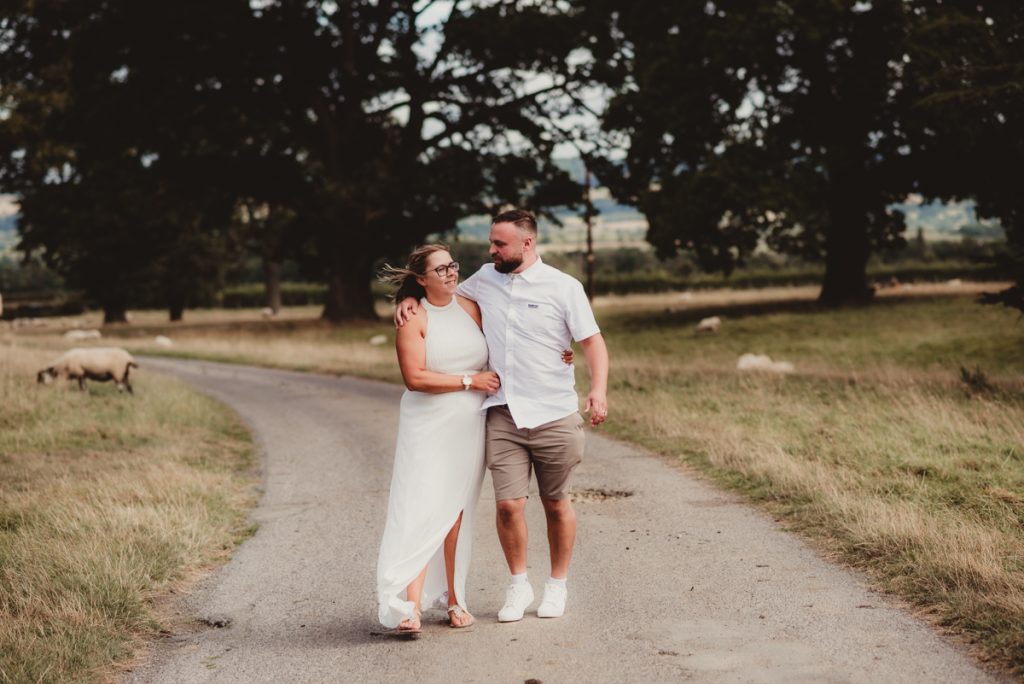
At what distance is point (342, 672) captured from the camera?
5047 mm

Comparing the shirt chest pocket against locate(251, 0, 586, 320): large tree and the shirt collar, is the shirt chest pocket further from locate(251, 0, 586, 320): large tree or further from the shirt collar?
locate(251, 0, 586, 320): large tree

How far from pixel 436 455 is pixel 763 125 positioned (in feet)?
101

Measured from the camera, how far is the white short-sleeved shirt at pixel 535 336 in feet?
19.0

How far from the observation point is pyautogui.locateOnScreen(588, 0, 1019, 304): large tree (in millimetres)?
31609

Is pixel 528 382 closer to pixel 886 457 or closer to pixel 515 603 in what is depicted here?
pixel 515 603

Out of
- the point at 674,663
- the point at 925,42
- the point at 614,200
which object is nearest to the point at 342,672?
the point at 674,663

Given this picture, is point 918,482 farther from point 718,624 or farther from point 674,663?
point 674,663

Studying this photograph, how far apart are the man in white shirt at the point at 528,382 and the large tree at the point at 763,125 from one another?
2604cm

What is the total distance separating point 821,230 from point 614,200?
778cm

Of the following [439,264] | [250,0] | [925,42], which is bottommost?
[439,264]

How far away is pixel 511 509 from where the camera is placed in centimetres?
583

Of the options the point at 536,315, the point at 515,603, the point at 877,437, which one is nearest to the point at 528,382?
the point at 536,315

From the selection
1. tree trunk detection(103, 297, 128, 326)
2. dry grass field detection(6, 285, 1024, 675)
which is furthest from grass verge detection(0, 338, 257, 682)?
tree trunk detection(103, 297, 128, 326)

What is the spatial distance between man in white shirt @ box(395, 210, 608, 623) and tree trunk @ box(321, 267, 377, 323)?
118ft
